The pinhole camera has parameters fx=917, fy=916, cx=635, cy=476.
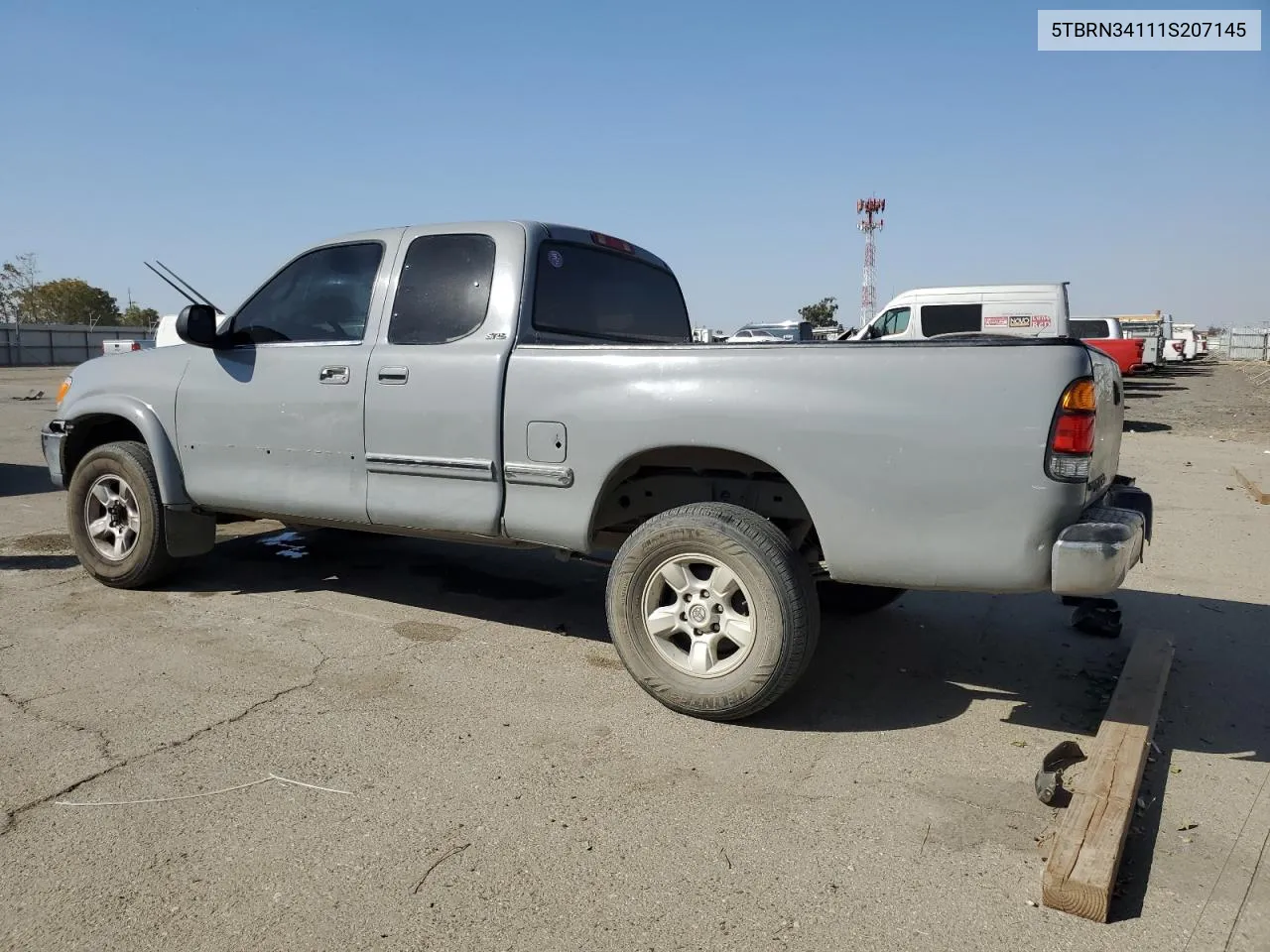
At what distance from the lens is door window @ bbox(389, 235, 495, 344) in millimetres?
4305

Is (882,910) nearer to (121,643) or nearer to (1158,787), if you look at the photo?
(1158,787)

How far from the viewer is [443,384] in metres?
4.19

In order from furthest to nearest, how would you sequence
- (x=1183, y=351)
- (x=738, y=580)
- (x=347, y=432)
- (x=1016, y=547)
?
(x=1183, y=351) < (x=347, y=432) < (x=738, y=580) < (x=1016, y=547)

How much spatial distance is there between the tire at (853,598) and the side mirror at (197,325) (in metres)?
3.58

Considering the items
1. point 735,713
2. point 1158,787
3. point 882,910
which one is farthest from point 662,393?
point 1158,787

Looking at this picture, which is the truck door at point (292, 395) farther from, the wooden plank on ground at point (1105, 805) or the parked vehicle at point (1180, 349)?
the parked vehicle at point (1180, 349)

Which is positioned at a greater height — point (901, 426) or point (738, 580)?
point (901, 426)

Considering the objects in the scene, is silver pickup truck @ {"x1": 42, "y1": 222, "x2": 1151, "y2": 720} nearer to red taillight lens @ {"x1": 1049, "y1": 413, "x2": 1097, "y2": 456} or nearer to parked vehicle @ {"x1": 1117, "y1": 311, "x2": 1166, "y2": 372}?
red taillight lens @ {"x1": 1049, "y1": 413, "x2": 1097, "y2": 456}

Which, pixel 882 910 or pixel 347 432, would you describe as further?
pixel 347 432

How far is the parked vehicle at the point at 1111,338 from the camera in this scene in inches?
871

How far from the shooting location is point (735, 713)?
3.51 m

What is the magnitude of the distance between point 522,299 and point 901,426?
1875mm

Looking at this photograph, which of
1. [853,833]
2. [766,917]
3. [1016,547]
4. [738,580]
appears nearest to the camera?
[766,917]

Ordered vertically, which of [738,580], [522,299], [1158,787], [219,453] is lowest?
[1158,787]
